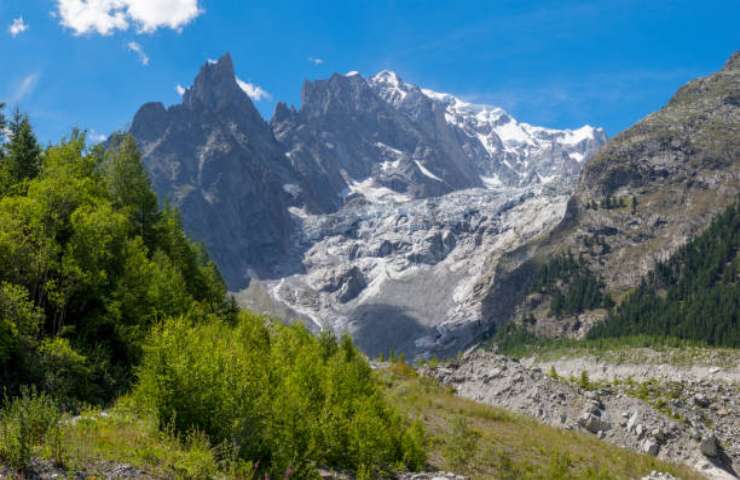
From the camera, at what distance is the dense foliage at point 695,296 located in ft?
422

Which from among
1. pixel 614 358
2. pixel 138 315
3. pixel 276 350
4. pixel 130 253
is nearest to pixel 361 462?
pixel 276 350

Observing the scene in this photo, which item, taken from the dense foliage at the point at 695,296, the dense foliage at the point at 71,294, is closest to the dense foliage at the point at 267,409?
the dense foliage at the point at 71,294

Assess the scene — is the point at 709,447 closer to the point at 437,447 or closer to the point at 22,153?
the point at 437,447

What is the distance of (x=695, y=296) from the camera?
155250mm

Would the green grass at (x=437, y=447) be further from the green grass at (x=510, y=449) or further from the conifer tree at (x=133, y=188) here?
the conifer tree at (x=133, y=188)

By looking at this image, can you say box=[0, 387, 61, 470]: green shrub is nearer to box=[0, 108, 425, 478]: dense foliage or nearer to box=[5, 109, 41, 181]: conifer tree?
box=[0, 108, 425, 478]: dense foliage

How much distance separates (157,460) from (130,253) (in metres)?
21.7

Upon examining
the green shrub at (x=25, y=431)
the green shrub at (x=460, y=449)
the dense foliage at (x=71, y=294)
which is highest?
the dense foliage at (x=71, y=294)

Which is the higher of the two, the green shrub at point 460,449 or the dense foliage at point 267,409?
the dense foliage at point 267,409

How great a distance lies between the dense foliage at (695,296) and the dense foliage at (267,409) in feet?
392

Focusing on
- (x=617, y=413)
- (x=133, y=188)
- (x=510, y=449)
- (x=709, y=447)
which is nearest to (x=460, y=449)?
(x=510, y=449)

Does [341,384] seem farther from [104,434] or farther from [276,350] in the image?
[104,434]

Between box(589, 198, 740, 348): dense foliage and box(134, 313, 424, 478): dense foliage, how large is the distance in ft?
392

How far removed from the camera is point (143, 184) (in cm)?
5169
